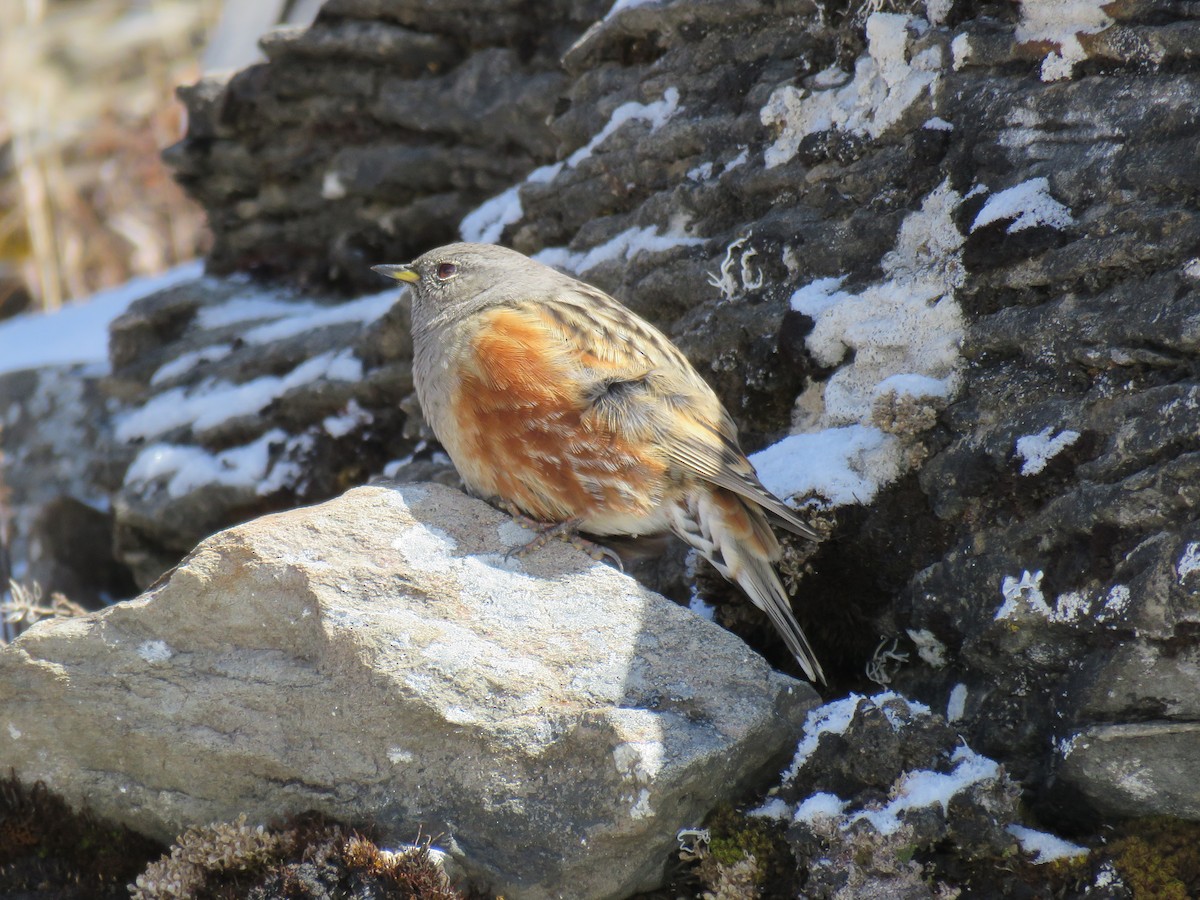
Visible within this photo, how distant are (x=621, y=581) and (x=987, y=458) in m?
1.42

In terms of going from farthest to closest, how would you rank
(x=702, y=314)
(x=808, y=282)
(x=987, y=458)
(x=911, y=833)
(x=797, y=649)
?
(x=702, y=314) → (x=808, y=282) → (x=797, y=649) → (x=987, y=458) → (x=911, y=833)

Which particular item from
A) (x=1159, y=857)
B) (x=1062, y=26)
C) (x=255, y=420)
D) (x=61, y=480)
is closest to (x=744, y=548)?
(x=1159, y=857)

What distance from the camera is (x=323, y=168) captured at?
30.2ft

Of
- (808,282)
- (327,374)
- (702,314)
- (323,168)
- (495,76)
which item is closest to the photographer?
(808,282)

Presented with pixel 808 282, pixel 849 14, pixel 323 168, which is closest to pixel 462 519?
pixel 808 282

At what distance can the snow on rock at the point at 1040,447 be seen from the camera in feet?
13.7

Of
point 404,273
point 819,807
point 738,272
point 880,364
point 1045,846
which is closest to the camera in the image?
point 1045,846

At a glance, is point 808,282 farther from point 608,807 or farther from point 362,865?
point 362,865

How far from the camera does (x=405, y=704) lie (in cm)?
403

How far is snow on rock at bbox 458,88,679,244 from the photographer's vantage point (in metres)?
6.59

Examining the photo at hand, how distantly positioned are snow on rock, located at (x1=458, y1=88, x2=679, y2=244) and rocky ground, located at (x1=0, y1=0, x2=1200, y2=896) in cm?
2

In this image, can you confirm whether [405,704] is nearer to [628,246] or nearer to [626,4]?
[628,246]

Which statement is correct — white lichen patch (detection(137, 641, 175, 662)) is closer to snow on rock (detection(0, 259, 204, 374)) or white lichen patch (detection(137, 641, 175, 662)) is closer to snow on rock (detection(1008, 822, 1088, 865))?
snow on rock (detection(1008, 822, 1088, 865))

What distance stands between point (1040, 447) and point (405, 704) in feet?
7.73
